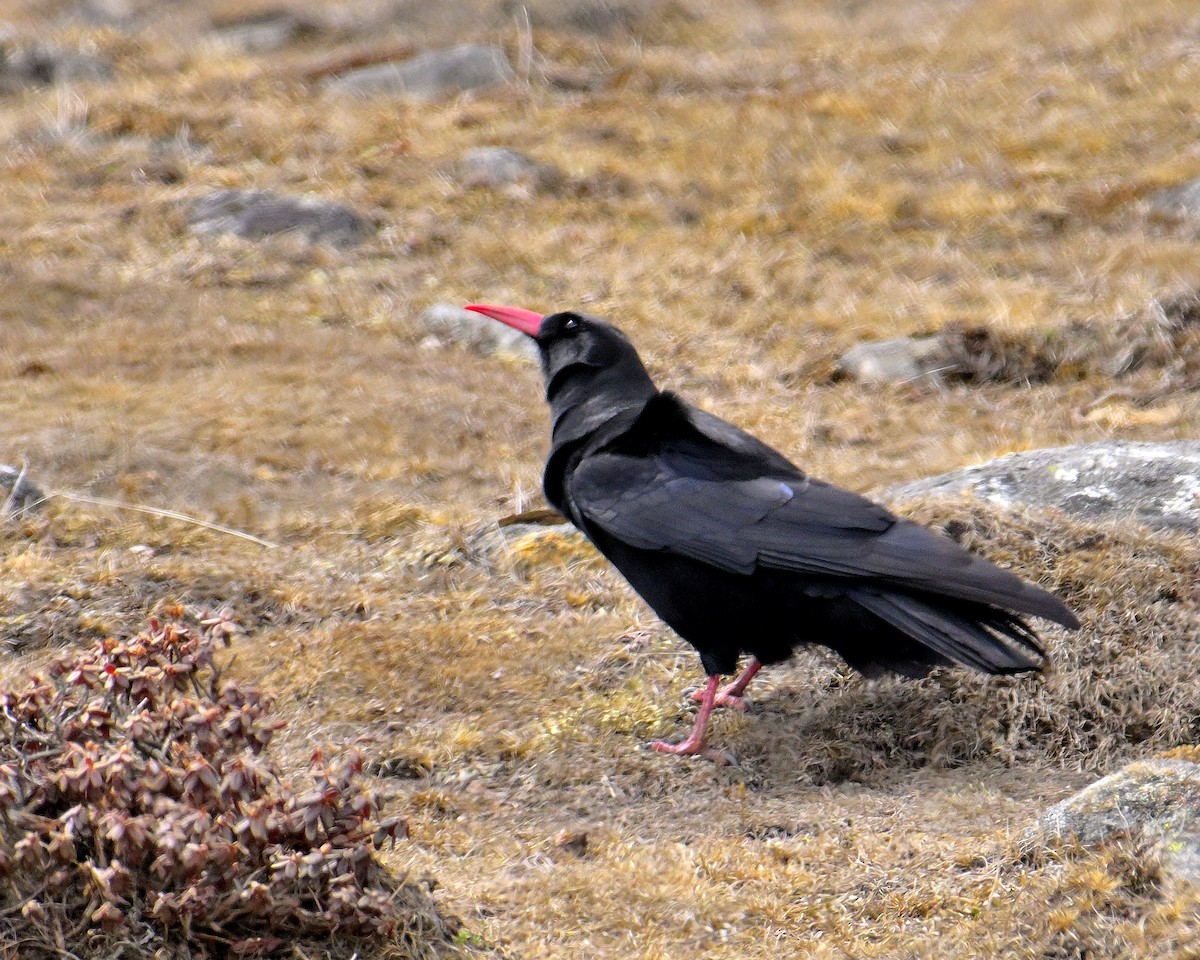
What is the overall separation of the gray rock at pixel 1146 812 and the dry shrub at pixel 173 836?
1.63 meters

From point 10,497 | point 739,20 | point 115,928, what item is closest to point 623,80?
point 739,20

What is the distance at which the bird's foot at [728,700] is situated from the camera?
193 inches

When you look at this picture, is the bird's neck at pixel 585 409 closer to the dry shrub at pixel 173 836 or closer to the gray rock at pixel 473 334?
the dry shrub at pixel 173 836

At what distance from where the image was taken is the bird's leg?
4.91 m

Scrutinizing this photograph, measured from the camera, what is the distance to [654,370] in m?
9.50

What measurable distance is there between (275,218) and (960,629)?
8.58m

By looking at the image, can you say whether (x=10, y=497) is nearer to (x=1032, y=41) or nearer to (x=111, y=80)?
(x=111, y=80)

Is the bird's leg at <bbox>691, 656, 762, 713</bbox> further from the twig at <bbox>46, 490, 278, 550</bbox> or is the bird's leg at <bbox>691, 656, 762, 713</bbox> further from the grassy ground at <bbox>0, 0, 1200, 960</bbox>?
the twig at <bbox>46, 490, 278, 550</bbox>

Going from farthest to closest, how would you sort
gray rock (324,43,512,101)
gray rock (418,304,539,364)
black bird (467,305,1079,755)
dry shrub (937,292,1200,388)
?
gray rock (324,43,512,101) < gray rock (418,304,539,364) < dry shrub (937,292,1200,388) < black bird (467,305,1079,755)

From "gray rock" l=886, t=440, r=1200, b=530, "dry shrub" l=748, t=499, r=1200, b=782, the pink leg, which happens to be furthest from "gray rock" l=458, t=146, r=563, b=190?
the pink leg

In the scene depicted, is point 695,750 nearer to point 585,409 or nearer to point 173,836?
point 585,409

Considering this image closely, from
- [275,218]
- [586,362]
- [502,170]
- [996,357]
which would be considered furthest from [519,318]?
[502,170]

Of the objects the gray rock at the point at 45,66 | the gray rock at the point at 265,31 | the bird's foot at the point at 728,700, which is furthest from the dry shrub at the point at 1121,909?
the gray rock at the point at 265,31

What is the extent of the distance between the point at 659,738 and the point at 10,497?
11.0 ft
